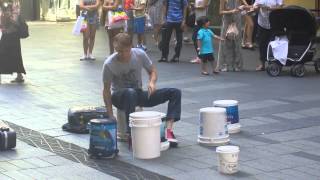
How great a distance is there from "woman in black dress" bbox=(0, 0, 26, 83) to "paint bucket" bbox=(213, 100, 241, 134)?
5595 millimetres

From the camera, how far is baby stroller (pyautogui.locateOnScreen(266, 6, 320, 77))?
12445mm

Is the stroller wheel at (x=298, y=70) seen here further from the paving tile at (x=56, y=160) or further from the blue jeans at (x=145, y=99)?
the paving tile at (x=56, y=160)

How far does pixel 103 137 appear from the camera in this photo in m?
6.91

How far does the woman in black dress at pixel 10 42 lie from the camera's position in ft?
40.0

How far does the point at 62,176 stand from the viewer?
632 centimetres

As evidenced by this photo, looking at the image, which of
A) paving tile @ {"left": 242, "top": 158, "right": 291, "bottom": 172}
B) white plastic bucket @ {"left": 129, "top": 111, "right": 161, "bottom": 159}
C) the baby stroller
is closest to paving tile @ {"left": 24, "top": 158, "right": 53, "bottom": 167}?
white plastic bucket @ {"left": 129, "top": 111, "right": 161, "bottom": 159}

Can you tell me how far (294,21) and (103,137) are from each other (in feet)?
22.1

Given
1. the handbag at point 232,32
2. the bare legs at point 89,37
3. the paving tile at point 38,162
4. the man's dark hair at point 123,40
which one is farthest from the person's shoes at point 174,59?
the paving tile at point 38,162

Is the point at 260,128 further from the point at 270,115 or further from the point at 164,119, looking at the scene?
the point at 164,119

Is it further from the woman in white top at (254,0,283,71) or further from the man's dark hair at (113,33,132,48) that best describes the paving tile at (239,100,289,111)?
the woman in white top at (254,0,283,71)

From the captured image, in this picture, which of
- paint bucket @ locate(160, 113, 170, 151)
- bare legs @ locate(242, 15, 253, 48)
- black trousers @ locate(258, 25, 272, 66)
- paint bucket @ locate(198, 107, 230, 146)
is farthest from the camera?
bare legs @ locate(242, 15, 253, 48)

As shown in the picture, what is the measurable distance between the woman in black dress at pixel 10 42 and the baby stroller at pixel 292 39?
15.4 feet

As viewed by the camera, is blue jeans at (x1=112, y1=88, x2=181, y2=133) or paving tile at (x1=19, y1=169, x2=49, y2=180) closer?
paving tile at (x1=19, y1=169, x2=49, y2=180)

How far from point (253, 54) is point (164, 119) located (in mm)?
9537
